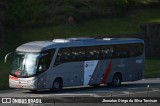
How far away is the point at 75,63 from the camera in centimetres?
3434

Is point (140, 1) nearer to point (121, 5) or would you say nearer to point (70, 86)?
point (121, 5)

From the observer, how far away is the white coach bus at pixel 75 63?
32.7 meters

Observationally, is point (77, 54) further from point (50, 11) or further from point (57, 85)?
point (50, 11)

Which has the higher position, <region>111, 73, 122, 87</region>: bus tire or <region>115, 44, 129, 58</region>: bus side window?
<region>115, 44, 129, 58</region>: bus side window

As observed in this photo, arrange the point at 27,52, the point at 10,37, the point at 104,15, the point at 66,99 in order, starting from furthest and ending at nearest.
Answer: the point at 104,15, the point at 10,37, the point at 27,52, the point at 66,99

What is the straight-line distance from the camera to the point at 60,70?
33.6 meters

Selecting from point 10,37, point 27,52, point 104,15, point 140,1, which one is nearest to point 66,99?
point 27,52

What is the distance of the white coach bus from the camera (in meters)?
32.7

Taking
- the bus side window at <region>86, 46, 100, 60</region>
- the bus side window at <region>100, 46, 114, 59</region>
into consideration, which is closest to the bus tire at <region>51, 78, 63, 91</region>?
the bus side window at <region>86, 46, 100, 60</region>

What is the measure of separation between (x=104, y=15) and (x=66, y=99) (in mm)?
48132

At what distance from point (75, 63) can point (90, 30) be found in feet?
84.9

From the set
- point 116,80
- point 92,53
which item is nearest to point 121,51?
point 116,80

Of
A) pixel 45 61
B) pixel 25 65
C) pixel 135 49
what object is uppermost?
pixel 135 49

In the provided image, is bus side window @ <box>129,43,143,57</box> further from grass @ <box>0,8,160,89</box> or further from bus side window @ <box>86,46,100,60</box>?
grass @ <box>0,8,160,89</box>
